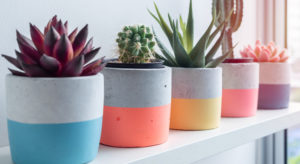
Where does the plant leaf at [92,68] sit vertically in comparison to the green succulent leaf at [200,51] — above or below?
below

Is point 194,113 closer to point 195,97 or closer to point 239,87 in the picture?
point 195,97

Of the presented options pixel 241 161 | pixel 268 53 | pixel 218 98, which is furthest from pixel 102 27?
pixel 241 161

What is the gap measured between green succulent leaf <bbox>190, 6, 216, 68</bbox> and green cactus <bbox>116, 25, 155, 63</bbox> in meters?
0.12

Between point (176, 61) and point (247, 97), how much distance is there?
8.0 inches

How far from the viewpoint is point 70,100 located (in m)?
0.41

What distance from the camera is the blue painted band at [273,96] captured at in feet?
2.79

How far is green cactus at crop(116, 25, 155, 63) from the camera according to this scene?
53 cm

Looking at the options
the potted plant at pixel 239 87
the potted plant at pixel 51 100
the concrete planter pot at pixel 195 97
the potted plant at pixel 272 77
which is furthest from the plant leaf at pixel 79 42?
the potted plant at pixel 272 77

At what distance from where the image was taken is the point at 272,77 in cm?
85

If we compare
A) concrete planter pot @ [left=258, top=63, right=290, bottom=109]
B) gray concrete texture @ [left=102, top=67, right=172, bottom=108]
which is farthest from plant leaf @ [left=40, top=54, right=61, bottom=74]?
concrete planter pot @ [left=258, top=63, right=290, bottom=109]

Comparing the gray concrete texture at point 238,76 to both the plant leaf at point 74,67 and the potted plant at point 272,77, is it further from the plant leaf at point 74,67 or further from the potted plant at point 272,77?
the plant leaf at point 74,67

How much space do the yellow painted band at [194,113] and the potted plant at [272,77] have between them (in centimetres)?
26

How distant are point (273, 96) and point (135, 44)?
480mm

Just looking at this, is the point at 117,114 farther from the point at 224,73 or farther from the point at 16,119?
the point at 224,73
